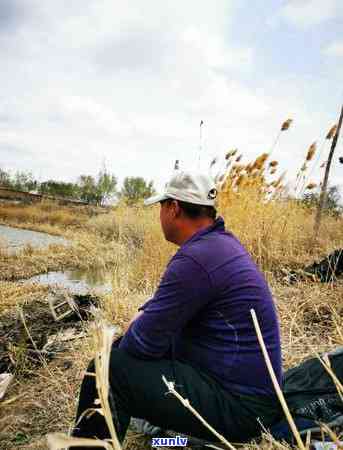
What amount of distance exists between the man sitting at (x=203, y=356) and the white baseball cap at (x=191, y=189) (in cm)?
28

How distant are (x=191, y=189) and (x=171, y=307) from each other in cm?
62

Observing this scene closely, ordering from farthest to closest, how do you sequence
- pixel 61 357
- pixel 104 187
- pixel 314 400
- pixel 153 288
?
pixel 104 187, pixel 153 288, pixel 61 357, pixel 314 400

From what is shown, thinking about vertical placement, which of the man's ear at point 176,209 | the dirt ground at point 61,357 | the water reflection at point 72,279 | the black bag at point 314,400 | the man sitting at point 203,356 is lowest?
the water reflection at point 72,279

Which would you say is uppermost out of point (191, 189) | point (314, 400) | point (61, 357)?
point (191, 189)

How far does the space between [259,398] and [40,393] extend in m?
2.02

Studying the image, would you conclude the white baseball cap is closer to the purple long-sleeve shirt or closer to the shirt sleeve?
the purple long-sleeve shirt

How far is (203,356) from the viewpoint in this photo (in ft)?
5.91

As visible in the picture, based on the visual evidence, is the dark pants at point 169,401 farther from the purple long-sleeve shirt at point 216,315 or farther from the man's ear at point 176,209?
the man's ear at point 176,209

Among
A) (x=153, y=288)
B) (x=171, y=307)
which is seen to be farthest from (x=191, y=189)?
(x=153, y=288)

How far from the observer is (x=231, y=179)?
538 cm

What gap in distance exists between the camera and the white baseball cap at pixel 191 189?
2023 mm

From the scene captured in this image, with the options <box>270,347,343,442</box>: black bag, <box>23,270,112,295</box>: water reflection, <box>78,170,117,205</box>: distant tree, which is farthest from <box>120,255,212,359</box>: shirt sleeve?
<box>78,170,117,205</box>: distant tree
